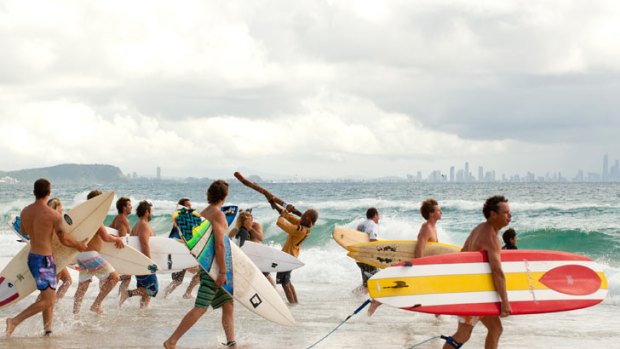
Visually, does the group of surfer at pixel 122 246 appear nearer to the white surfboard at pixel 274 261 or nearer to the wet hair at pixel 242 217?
the wet hair at pixel 242 217

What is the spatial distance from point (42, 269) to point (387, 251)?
4209mm

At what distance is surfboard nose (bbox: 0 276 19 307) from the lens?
8.33 metres

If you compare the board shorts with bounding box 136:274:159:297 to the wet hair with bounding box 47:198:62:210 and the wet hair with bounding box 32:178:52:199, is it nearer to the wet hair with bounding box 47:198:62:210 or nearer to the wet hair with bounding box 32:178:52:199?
A: the wet hair with bounding box 47:198:62:210

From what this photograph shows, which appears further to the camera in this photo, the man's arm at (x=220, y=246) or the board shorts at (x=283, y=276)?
the board shorts at (x=283, y=276)

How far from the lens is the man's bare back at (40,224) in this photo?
7.50m

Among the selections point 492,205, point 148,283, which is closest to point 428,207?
point 492,205

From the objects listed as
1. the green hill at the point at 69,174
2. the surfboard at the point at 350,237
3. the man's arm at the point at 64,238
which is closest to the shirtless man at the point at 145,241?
the man's arm at the point at 64,238

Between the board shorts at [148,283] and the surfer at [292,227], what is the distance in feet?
5.46

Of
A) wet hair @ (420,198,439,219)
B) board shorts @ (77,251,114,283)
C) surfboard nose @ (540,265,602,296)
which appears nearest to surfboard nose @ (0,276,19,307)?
board shorts @ (77,251,114,283)

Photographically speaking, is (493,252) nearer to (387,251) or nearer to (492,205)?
(492,205)

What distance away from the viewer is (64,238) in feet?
25.0

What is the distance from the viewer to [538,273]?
6.60 metres

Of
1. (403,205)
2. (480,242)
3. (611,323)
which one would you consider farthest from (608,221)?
(480,242)

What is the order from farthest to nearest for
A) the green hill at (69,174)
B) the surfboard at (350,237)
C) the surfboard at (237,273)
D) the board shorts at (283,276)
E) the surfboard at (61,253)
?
the green hill at (69,174)
the surfboard at (350,237)
the board shorts at (283,276)
the surfboard at (61,253)
the surfboard at (237,273)
